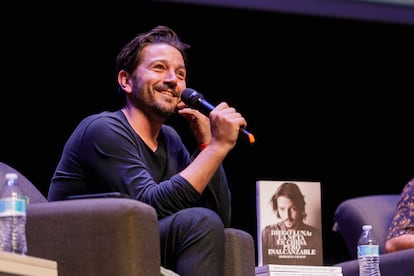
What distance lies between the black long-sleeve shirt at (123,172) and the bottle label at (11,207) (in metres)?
0.54

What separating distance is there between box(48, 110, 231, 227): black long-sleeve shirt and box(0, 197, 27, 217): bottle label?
0.54 metres

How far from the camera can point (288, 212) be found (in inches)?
117

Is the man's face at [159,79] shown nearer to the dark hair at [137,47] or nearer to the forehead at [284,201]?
the dark hair at [137,47]

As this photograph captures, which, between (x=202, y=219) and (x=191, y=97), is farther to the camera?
(x=191, y=97)

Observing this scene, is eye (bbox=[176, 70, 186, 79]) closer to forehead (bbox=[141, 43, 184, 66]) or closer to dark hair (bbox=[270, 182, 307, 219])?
forehead (bbox=[141, 43, 184, 66])

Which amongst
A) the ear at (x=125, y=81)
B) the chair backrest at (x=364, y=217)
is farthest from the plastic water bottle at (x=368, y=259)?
the ear at (x=125, y=81)

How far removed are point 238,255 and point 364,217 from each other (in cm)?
131

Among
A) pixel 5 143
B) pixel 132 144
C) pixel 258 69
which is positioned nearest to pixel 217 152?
pixel 132 144

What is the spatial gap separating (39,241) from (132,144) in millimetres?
517

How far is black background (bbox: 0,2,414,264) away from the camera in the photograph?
3.88 metres

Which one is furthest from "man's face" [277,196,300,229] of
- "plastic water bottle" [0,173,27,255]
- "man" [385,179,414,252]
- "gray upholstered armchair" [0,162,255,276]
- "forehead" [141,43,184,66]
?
"plastic water bottle" [0,173,27,255]

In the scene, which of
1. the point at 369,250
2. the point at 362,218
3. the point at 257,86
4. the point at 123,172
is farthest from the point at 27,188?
the point at 257,86

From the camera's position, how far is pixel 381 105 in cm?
474

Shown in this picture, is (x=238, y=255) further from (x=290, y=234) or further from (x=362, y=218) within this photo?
(x=362, y=218)
